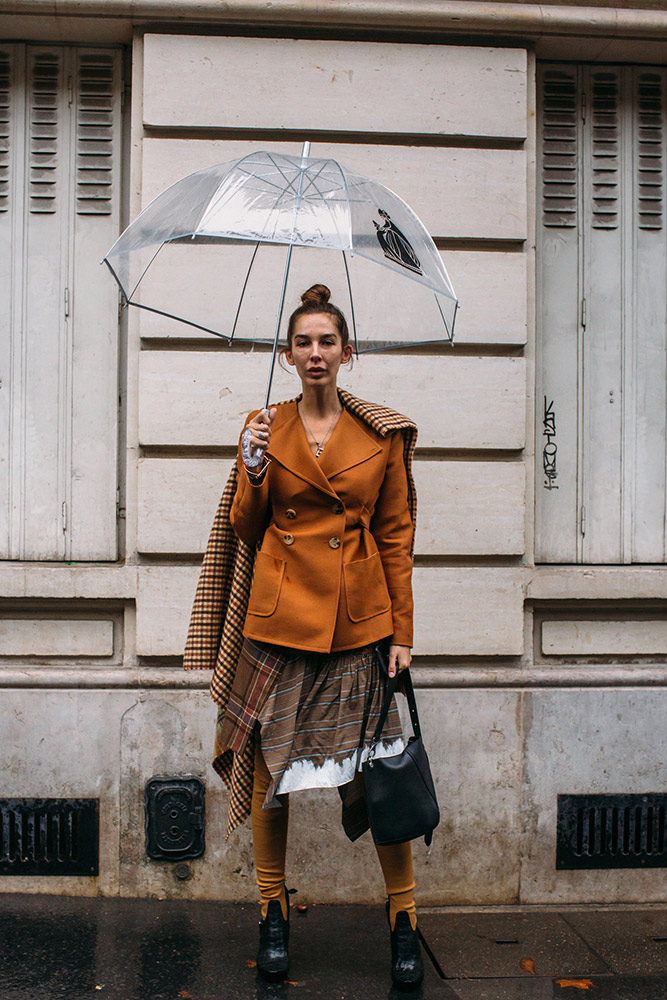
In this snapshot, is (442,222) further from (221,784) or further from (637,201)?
(221,784)

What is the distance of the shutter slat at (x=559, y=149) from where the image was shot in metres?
4.76

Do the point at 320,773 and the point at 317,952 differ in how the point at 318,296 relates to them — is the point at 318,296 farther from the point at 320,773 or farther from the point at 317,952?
the point at 317,952

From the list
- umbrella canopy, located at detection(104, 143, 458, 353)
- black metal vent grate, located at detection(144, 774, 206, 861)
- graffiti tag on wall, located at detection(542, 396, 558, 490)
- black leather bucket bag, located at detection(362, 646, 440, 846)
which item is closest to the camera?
umbrella canopy, located at detection(104, 143, 458, 353)

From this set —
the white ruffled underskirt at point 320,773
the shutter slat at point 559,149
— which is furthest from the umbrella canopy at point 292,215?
the shutter slat at point 559,149

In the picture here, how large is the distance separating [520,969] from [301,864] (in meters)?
1.08

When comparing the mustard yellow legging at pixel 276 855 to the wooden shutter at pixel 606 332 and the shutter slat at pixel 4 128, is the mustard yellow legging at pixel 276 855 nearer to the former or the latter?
the wooden shutter at pixel 606 332

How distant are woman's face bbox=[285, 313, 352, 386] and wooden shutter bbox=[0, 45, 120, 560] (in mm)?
1661

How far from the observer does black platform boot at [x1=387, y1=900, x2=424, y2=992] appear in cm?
343

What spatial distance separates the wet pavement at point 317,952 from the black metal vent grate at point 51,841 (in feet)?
0.45

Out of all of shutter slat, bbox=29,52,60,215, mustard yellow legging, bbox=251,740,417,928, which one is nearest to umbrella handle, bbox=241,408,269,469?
mustard yellow legging, bbox=251,740,417,928

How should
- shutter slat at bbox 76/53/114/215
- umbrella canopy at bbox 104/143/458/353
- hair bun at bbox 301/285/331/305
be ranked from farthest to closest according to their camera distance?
shutter slat at bbox 76/53/114/215 → hair bun at bbox 301/285/331/305 → umbrella canopy at bbox 104/143/458/353

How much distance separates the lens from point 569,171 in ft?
15.6

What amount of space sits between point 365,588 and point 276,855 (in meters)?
1.05

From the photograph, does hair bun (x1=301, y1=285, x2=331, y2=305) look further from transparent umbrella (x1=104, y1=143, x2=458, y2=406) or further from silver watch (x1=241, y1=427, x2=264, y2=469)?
silver watch (x1=241, y1=427, x2=264, y2=469)
